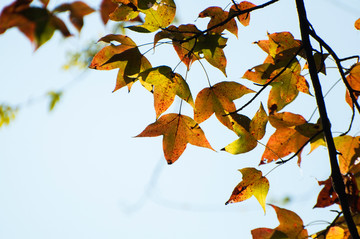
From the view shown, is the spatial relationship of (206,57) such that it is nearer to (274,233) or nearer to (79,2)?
(79,2)

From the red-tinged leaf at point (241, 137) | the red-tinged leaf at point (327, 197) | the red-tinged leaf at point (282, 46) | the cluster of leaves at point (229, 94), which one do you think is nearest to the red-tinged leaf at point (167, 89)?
the cluster of leaves at point (229, 94)

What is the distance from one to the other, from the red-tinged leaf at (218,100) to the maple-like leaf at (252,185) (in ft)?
0.43

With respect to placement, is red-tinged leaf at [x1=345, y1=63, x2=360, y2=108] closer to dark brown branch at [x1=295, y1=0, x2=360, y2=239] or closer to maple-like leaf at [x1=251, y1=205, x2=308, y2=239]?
dark brown branch at [x1=295, y1=0, x2=360, y2=239]

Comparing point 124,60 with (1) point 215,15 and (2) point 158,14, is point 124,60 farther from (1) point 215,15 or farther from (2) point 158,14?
(1) point 215,15

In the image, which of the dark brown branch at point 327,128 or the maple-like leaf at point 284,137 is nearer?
the dark brown branch at point 327,128

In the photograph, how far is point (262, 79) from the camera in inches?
28.0

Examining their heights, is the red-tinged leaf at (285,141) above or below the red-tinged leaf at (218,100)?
below

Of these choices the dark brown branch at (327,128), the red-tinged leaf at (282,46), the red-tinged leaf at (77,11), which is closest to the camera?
the dark brown branch at (327,128)

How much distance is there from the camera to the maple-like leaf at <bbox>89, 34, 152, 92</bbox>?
2.19 feet

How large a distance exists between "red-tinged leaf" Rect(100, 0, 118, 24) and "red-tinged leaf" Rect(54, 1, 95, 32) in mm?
70

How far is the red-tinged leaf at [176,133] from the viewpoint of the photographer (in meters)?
0.70

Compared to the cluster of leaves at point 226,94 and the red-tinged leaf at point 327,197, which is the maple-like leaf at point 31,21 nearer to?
the cluster of leaves at point 226,94

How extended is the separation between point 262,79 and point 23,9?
0.48 m

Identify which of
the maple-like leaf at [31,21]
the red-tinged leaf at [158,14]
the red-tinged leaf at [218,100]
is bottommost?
the red-tinged leaf at [218,100]
